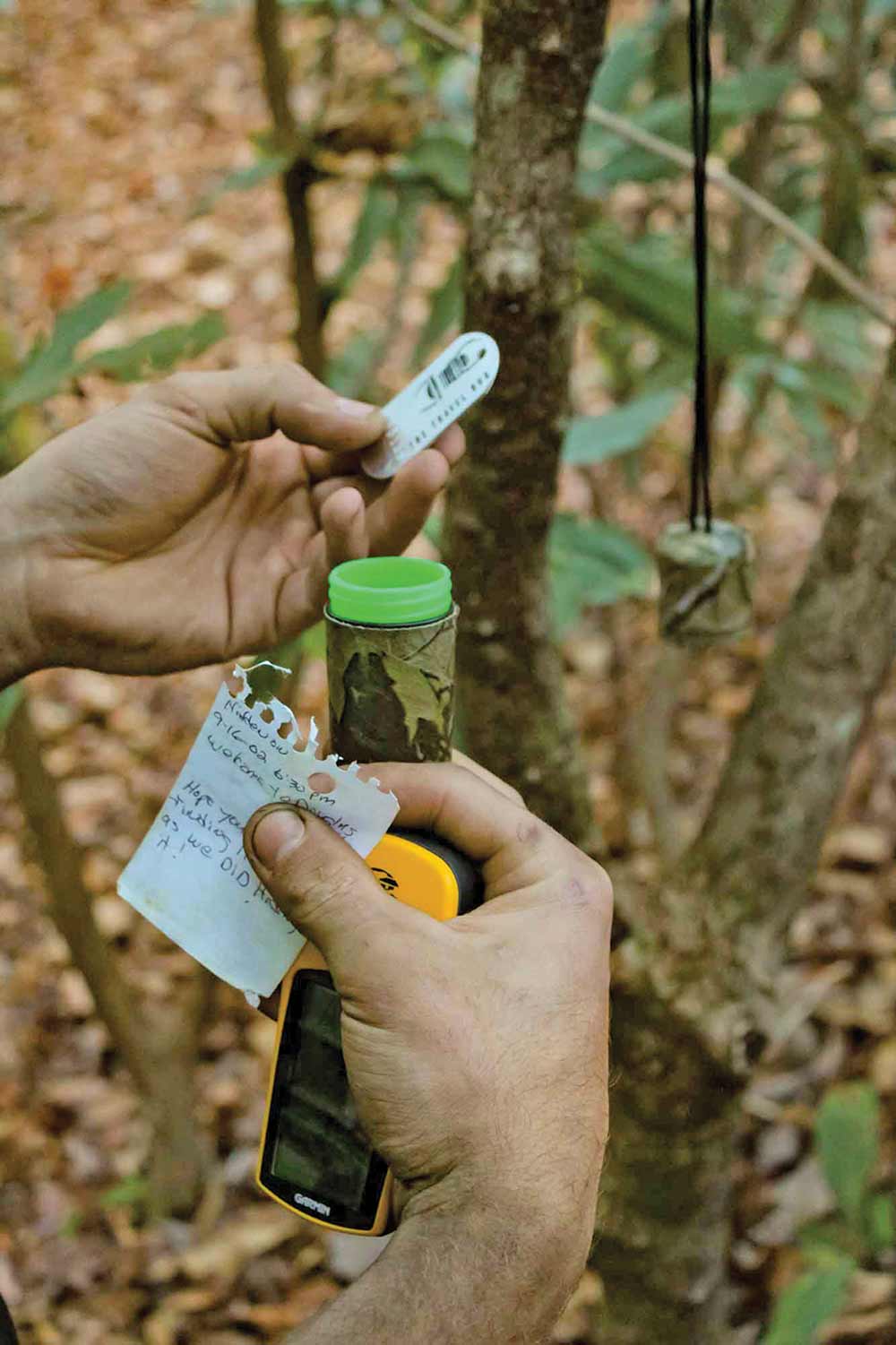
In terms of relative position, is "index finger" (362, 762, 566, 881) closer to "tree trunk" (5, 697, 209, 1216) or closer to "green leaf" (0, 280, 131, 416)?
"green leaf" (0, 280, 131, 416)

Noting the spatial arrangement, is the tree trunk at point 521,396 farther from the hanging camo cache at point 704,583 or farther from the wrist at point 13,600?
the wrist at point 13,600

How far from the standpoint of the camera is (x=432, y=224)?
3285 millimetres

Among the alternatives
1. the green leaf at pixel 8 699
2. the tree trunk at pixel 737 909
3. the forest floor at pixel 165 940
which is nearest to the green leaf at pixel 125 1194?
the forest floor at pixel 165 940

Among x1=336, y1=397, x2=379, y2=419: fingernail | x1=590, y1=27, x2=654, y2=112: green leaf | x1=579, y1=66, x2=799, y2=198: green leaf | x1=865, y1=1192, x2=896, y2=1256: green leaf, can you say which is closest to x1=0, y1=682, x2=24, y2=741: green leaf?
x1=336, y1=397, x2=379, y2=419: fingernail

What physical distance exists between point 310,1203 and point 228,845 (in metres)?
0.22

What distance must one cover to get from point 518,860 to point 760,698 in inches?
17.8

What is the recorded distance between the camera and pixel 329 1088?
727 mm

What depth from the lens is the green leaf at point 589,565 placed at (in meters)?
1.38

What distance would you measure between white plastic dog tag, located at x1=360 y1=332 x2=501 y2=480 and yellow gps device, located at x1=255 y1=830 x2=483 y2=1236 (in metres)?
0.30

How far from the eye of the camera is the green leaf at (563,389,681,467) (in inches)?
52.9

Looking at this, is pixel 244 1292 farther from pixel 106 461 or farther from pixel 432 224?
pixel 432 224

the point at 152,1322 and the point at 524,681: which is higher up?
the point at 524,681

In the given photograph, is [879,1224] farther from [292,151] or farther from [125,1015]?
[292,151]

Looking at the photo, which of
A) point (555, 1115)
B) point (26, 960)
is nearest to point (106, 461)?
point (555, 1115)
